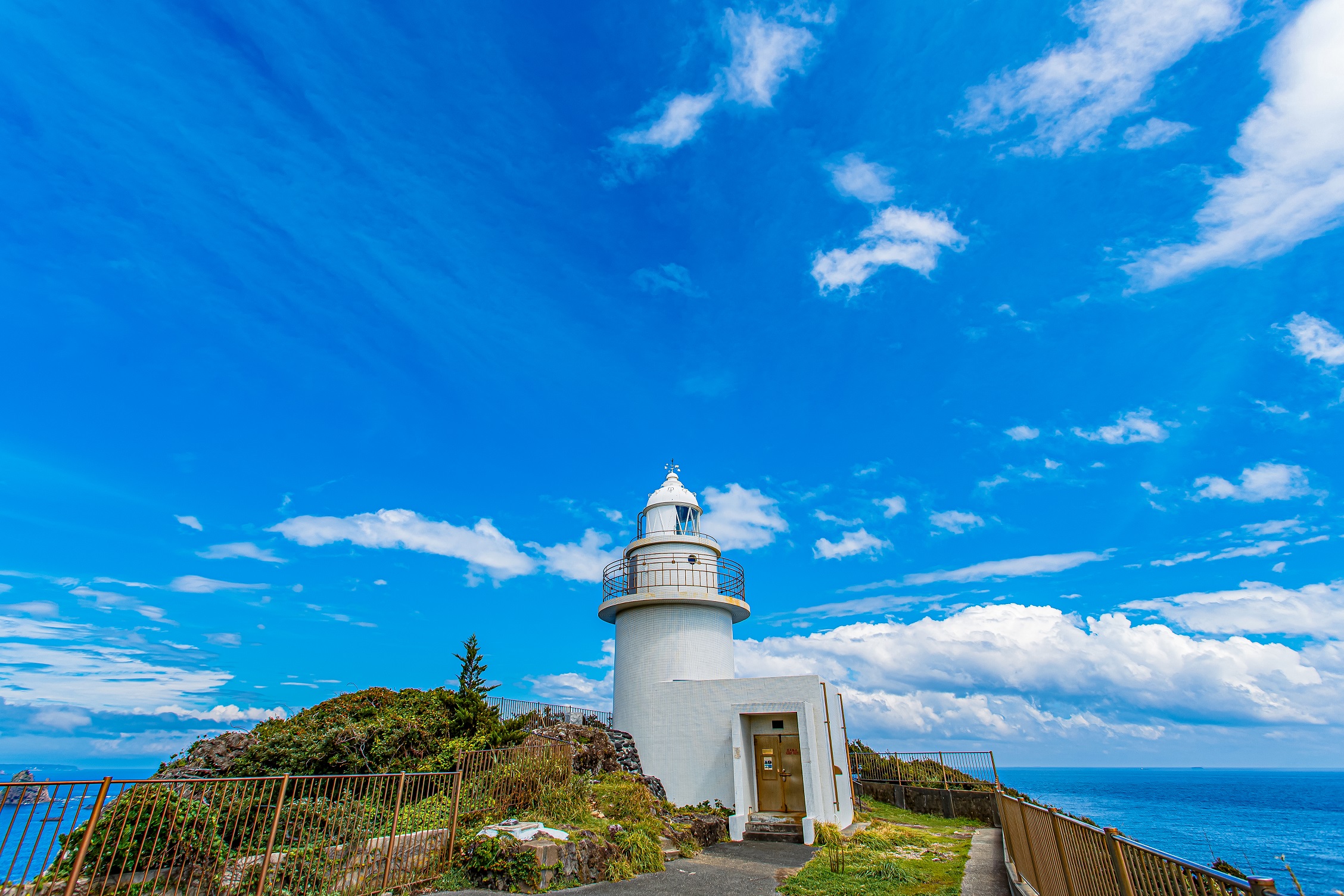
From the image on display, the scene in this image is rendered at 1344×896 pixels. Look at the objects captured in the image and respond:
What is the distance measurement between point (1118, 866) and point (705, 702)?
15.6 metres

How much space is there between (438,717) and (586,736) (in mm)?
3903

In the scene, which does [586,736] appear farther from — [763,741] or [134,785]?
[134,785]

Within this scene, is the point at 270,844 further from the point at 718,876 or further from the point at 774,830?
the point at 774,830

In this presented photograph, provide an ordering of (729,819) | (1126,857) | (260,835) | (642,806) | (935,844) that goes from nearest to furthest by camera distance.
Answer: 1. (1126,857)
2. (260,835)
3. (642,806)
4. (935,844)
5. (729,819)

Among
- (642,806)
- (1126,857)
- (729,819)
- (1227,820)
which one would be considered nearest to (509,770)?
(642,806)

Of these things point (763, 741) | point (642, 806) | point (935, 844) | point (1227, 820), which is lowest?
point (1227, 820)

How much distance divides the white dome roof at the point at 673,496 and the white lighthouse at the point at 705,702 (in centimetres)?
5

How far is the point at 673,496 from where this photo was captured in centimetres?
2258

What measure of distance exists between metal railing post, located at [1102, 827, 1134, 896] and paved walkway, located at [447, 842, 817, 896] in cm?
748

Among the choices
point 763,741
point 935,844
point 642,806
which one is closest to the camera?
point 642,806

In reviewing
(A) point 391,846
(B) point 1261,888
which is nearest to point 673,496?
(A) point 391,846

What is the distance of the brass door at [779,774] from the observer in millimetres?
18391

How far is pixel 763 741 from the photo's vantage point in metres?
19.0

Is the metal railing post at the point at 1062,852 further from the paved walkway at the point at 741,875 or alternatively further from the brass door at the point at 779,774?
the brass door at the point at 779,774
